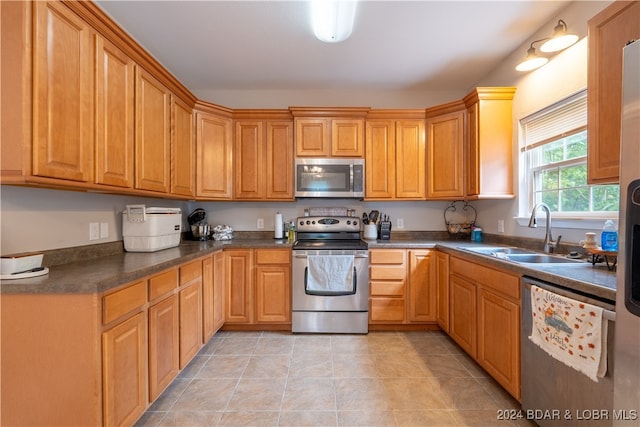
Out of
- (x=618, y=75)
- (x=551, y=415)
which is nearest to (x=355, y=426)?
(x=551, y=415)

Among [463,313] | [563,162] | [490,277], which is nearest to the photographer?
[490,277]

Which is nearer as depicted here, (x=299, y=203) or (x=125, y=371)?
(x=125, y=371)

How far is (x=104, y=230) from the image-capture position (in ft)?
6.57

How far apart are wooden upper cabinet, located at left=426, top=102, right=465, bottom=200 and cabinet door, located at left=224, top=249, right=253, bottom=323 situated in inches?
A: 84.6

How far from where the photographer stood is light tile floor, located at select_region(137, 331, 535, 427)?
64.0 inches

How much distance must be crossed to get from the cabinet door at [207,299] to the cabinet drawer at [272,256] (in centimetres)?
48

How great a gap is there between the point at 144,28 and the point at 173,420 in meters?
2.91

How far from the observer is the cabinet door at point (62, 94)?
1217 mm

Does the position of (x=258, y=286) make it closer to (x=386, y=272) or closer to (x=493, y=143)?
(x=386, y=272)

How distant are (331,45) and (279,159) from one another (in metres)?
1.24

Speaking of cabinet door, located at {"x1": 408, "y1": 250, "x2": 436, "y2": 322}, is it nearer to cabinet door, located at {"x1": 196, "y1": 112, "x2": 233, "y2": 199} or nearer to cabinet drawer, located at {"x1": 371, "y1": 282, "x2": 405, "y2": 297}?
cabinet drawer, located at {"x1": 371, "y1": 282, "x2": 405, "y2": 297}

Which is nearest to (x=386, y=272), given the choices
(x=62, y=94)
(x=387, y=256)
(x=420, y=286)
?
(x=387, y=256)

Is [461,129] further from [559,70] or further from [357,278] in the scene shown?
[357,278]

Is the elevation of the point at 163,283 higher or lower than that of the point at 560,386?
higher
